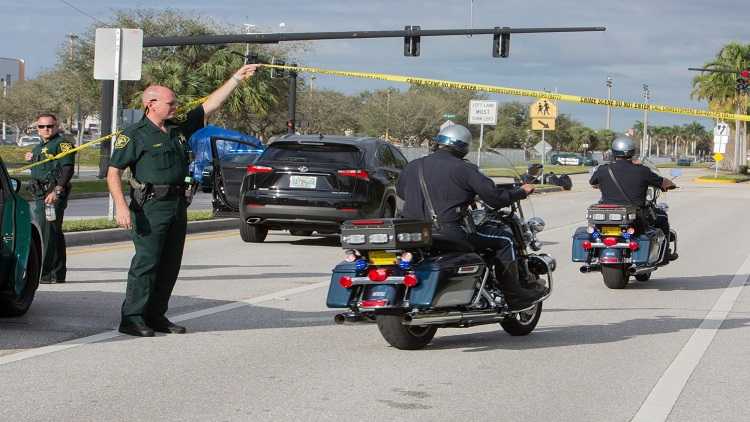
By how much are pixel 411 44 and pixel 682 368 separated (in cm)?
2552

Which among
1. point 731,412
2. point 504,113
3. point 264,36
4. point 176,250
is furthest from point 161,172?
point 504,113

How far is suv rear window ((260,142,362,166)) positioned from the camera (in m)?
17.5

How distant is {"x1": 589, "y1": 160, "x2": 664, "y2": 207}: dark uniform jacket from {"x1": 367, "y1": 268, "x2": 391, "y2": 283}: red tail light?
616cm

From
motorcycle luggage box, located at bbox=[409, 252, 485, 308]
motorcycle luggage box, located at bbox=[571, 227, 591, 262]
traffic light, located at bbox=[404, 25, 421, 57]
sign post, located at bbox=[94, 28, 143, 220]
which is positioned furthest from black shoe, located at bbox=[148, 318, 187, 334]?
traffic light, located at bbox=[404, 25, 421, 57]

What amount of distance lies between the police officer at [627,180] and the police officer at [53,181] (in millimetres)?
5881

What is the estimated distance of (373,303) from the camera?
813cm

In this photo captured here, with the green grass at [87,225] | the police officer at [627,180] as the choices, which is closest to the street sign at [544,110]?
the green grass at [87,225]

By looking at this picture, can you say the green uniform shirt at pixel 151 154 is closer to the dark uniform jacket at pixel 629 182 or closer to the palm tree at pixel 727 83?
the dark uniform jacket at pixel 629 182

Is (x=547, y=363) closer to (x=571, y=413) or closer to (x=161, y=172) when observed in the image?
(x=571, y=413)

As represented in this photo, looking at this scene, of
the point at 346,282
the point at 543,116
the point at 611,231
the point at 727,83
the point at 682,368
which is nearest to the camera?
the point at 346,282

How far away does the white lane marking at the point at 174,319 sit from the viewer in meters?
8.16

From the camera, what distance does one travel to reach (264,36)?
3062 cm

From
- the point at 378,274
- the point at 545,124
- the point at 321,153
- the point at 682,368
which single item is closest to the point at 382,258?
the point at 378,274

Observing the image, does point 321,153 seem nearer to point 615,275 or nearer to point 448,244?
point 615,275
